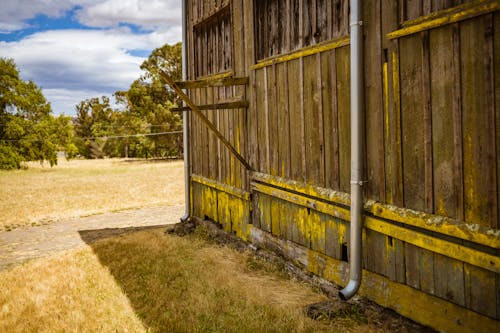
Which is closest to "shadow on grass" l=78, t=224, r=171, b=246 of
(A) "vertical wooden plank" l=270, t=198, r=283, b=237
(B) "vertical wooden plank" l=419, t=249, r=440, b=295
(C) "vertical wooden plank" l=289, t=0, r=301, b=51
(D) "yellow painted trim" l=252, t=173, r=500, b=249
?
(A) "vertical wooden plank" l=270, t=198, r=283, b=237

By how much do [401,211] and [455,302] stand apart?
0.76 meters

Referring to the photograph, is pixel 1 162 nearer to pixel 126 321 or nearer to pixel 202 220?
pixel 202 220

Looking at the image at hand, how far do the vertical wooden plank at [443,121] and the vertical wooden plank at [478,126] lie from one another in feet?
0.34

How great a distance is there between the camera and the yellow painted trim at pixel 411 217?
8.42 feet

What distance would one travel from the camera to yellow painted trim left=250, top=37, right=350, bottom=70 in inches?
150

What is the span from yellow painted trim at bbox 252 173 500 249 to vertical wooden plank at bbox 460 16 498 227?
8 centimetres

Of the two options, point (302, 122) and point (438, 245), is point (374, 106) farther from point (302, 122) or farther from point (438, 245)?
point (438, 245)

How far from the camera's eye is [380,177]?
344cm

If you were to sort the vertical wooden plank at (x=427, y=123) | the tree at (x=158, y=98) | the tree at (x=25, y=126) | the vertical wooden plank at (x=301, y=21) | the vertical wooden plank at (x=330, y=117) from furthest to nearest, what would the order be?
1. the tree at (x=158, y=98)
2. the tree at (x=25, y=126)
3. the vertical wooden plank at (x=301, y=21)
4. the vertical wooden plank at (x=330, y=117)
5. the vertical wooden plank at (x=427, y=123)

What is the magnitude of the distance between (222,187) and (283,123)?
87.1 inches

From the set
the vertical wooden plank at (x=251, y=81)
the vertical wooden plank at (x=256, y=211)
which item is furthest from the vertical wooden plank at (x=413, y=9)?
the vertical wooden plank at (x=256, y=211)

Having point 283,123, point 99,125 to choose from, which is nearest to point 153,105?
point 99,125

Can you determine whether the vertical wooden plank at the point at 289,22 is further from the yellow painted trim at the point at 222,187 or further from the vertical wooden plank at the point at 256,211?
the yellow painted trim at the point at 222,187

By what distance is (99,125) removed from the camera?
48250 mm
